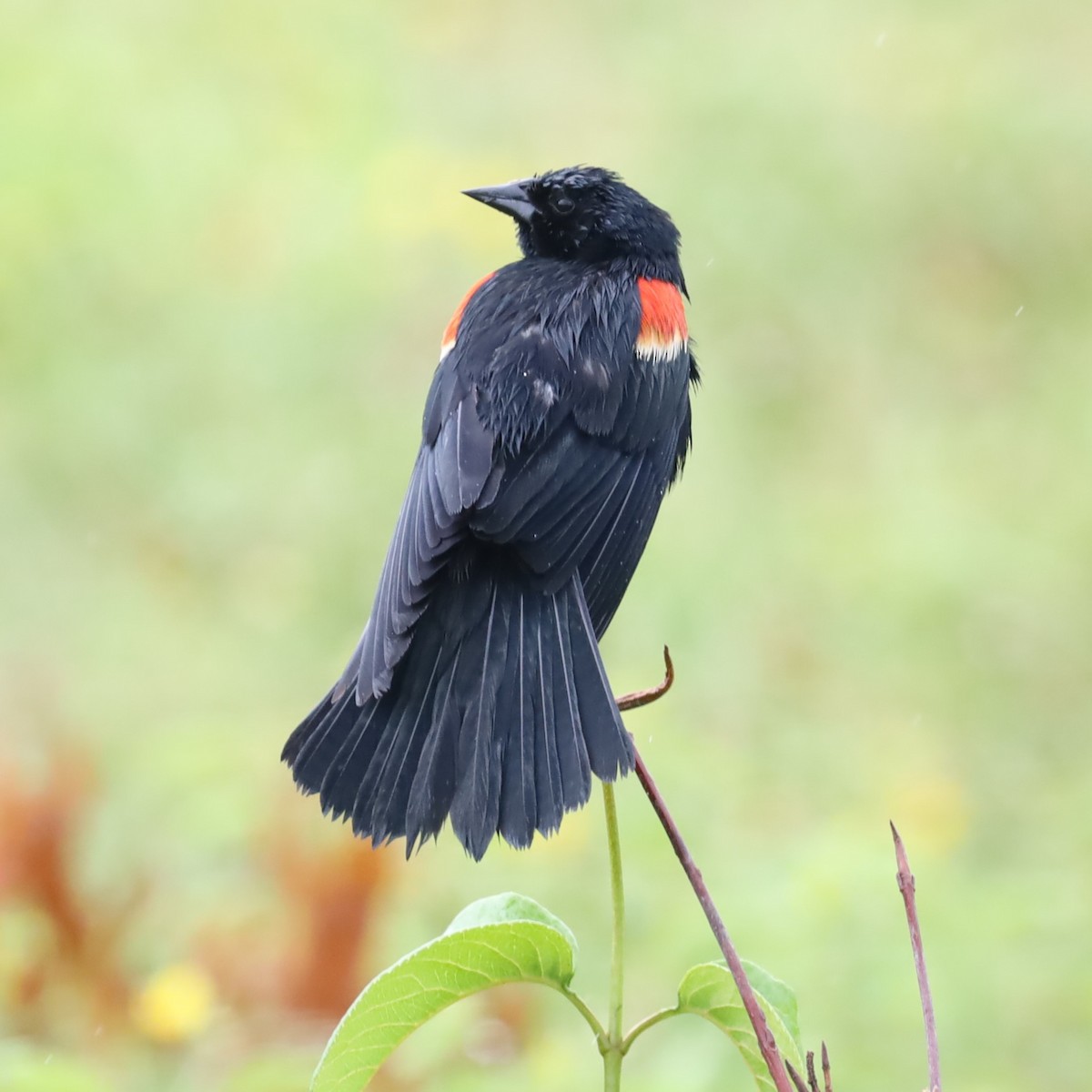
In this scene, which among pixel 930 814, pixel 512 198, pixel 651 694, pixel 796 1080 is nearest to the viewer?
pixel 796 1080

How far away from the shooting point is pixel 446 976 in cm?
126

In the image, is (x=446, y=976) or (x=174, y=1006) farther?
(x=174, y=1006)

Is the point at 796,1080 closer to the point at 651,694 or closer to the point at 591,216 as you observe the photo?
the point at 651,694

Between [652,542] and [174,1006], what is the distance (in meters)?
2.94

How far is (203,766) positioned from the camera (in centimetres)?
303

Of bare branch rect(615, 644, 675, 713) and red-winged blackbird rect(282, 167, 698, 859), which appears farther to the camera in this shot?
red-winged blackbird rect(282, 167, 698, 859)

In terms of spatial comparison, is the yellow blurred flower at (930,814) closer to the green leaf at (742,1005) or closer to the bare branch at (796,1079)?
the green leaf at (742,1005)

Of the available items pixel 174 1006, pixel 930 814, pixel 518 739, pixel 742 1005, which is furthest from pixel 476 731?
pixel 930 814

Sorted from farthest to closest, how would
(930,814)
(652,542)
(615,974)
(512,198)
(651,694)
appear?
(652,542)
(930,814)
(512,198)
(651,694)
(615,974)

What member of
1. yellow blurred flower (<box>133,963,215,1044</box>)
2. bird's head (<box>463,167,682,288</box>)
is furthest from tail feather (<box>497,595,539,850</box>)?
yellow blurred flower (<box>133,963,215,1044</box>)

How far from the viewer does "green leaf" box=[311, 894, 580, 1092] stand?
48.2 inches

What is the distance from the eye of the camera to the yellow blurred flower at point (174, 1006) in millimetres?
2494

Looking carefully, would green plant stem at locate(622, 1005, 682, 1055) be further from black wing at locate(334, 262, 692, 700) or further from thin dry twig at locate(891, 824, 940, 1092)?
black wing at locate(334, 262, 692, 700)

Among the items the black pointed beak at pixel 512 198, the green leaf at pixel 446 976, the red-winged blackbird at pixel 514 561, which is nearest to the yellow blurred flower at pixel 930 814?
the red-winged blackbird at pixel 514 561
